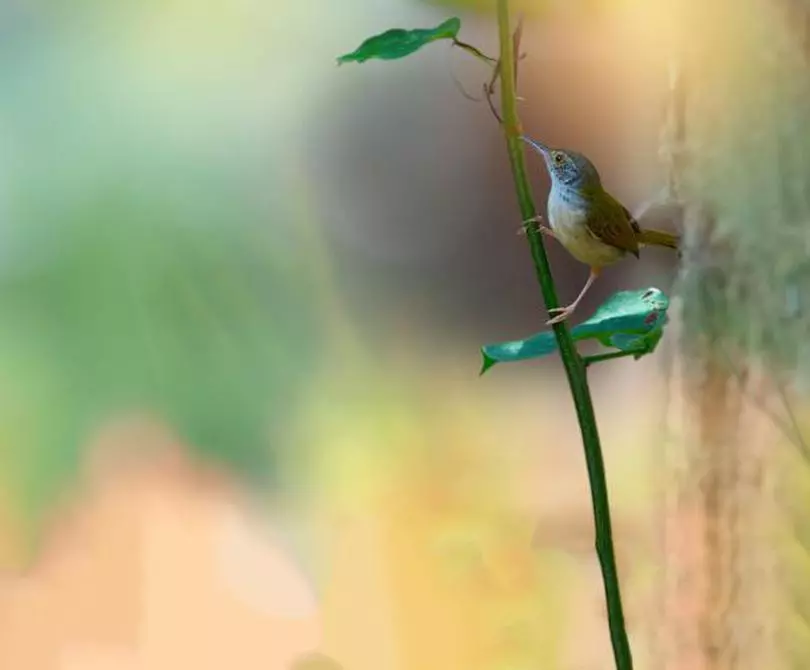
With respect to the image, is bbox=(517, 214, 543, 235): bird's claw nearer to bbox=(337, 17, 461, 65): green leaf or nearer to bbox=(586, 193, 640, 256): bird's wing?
bbox=(586, 193, 640, 256): bird's wing

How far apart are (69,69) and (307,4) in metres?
0.25

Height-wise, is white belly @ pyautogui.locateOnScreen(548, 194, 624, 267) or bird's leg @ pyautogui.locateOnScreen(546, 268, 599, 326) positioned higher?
white belly @ pyautogui.locateOnScreen(548, 194, 624, 267)

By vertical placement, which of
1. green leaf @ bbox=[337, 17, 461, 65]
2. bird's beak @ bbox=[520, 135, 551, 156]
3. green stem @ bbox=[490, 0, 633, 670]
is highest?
green leaf @ bbox=[337, 17, 461, 65]

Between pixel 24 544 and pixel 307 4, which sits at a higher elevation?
pixel 307 4

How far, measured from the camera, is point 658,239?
1052 millimetres

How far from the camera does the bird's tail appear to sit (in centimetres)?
104

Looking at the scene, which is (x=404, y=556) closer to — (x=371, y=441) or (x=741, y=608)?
(x=371, y=441)

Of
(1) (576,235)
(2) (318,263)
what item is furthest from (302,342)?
(1) (576,235)

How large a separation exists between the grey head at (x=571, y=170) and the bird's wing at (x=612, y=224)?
2 centimetres

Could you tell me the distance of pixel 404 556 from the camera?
3.49 feet

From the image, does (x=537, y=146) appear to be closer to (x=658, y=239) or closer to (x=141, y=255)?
(x=658, y=239)

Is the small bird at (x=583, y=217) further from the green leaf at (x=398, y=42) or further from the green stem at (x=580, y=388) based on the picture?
the green leaf at (x=398, y=42)

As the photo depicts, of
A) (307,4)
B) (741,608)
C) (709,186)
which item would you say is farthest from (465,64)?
(741,608)

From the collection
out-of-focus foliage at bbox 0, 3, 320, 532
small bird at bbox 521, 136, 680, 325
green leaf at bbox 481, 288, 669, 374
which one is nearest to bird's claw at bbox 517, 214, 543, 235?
small bird at bbox 521, 136, 680, 325
